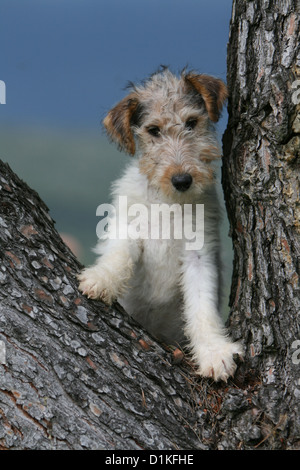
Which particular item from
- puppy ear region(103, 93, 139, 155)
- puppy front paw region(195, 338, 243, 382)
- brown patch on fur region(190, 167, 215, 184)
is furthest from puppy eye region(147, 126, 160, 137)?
puppy front paw region(195, 338, 243, 382)

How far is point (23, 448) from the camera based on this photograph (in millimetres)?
3602

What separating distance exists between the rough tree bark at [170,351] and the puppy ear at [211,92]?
0.16 meters

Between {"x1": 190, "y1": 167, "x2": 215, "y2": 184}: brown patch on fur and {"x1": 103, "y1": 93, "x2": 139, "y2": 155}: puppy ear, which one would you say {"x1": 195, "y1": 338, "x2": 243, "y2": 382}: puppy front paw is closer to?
{"x1": 190, "y1": 167, "x2": 215, "y2": 184}: brown patch on fur

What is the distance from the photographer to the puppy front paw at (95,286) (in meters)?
4.21

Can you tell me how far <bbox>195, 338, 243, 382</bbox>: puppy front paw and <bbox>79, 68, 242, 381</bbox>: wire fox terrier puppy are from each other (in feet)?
0.14

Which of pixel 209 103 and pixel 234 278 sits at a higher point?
pixel 209 103

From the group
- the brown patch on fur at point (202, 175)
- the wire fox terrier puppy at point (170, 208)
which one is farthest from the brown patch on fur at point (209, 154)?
the brown patch on fur at point (202, 175)

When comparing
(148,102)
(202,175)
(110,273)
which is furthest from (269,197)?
(148,102)

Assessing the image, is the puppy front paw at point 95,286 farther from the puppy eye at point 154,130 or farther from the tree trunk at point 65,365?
the puppy eye at point 154,130

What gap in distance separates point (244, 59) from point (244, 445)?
2.86 meters

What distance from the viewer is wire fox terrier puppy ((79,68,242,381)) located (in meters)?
4.75

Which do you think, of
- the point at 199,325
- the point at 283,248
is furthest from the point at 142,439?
the point at 283,248
